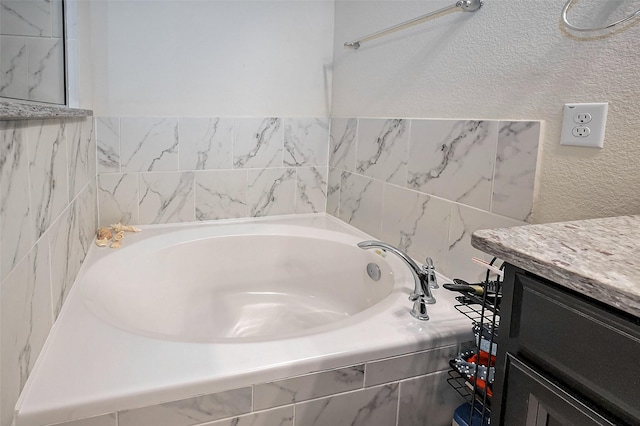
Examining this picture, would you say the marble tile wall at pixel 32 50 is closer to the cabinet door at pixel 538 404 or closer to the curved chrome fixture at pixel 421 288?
the curved chrome fixture at pixel 421 288

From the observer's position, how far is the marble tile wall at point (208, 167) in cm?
203

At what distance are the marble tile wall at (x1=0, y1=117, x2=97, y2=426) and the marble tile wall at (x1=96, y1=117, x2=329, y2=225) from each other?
0.60 m

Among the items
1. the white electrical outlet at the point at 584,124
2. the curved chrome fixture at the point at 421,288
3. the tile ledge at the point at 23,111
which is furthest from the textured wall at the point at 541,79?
the tile ledge at the point at 23,111

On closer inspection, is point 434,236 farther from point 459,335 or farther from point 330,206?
point 330,206

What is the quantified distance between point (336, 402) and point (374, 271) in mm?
790

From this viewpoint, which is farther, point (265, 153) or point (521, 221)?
point (265, 153)

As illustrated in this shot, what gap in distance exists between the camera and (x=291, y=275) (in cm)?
213

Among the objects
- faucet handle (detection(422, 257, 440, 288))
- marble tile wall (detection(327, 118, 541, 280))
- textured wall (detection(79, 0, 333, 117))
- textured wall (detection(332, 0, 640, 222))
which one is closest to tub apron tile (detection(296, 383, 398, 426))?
faucet handle (detection(422, 257, 440, 288))

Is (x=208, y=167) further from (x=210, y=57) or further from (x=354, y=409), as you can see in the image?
(x=354, y=409)

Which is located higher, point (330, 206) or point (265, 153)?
point (265, 153)

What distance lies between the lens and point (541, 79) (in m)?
1.15

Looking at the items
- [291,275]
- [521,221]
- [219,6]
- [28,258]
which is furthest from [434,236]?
[219,6]

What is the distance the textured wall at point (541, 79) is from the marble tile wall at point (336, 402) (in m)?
0.51

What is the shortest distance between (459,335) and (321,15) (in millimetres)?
1752
